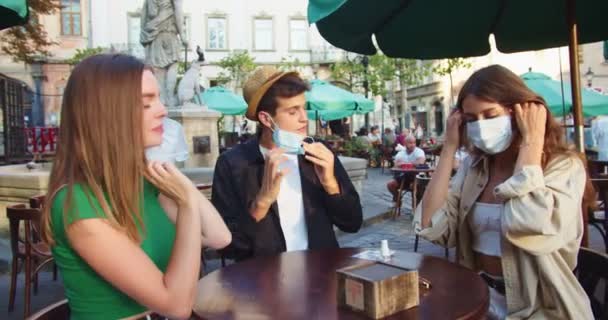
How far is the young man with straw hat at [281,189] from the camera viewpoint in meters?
2.51

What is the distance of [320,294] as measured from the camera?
179cm

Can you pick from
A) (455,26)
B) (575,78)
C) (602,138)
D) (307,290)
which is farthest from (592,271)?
(602,138)

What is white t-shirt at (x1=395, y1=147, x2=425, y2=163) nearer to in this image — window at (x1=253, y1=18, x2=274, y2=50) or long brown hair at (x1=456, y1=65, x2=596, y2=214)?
long brown hair at (x1=456, y1=65, x2=596, y2=214)

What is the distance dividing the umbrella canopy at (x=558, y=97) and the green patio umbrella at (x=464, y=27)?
7578 millimetres

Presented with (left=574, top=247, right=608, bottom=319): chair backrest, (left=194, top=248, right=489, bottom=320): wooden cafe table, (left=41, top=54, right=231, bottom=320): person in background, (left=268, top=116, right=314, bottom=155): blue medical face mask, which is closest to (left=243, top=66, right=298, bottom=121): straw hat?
(left=268, top=116, right=314, bottom=155): blue medical face mask

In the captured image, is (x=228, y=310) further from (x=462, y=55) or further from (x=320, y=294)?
(x=462, y=55)

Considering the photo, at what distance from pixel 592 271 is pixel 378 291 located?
1018 millimetres

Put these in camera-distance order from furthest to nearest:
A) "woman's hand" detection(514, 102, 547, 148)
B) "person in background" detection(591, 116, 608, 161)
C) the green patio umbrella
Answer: "person in background" detection(591, 116, 608, 161)
the green patio umbrella
"woman's hand" detection(514, 102, 547, 148)

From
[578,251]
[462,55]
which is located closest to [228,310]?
[578,251]

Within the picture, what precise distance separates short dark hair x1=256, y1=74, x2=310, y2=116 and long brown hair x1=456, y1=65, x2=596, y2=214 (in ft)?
2.73

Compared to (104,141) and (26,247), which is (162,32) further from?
(104,141)

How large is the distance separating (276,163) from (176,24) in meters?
7.74

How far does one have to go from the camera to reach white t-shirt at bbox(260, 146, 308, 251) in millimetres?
→ 2594

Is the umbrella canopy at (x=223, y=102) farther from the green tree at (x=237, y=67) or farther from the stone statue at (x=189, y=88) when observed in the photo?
the green tree at (x=237, y=67)
